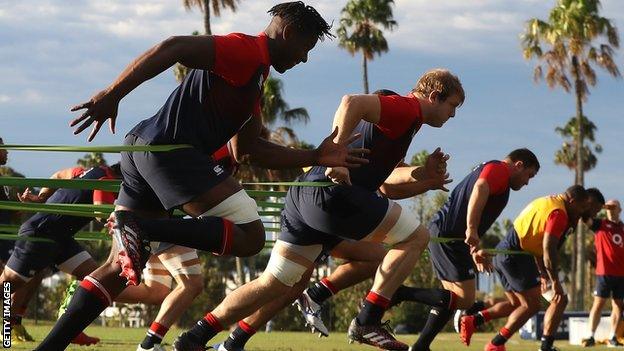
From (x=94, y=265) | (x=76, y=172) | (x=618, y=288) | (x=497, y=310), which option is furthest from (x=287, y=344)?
(x=618, y=288)

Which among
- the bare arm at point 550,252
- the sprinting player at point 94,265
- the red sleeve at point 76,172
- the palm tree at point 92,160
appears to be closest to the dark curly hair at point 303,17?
the sprinting player at point 94,265

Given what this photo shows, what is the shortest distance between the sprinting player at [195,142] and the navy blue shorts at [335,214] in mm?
1515

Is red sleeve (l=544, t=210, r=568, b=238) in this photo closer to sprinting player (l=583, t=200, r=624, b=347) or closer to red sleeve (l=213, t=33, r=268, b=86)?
sprinting player (l=583, t=200, r=624, b=347)

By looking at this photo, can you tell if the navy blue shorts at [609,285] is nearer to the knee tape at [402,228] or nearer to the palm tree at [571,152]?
the knee tape at [402,228]

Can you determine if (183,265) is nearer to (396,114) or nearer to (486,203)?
(396,114)

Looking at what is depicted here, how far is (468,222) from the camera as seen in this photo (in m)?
10.1

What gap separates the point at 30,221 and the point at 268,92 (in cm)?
3096

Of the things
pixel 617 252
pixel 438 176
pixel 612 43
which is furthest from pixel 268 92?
pixel 438 176

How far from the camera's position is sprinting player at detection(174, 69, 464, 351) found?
730 cm

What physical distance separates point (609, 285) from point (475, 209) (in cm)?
791

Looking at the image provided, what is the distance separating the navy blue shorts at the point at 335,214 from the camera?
301 inches

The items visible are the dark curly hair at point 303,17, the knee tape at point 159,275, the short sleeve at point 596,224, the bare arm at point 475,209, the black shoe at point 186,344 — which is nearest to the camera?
the dark curly hair at point 303,17

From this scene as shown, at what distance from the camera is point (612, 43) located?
142 ft

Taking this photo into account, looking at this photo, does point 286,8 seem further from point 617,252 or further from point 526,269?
point 617,252
